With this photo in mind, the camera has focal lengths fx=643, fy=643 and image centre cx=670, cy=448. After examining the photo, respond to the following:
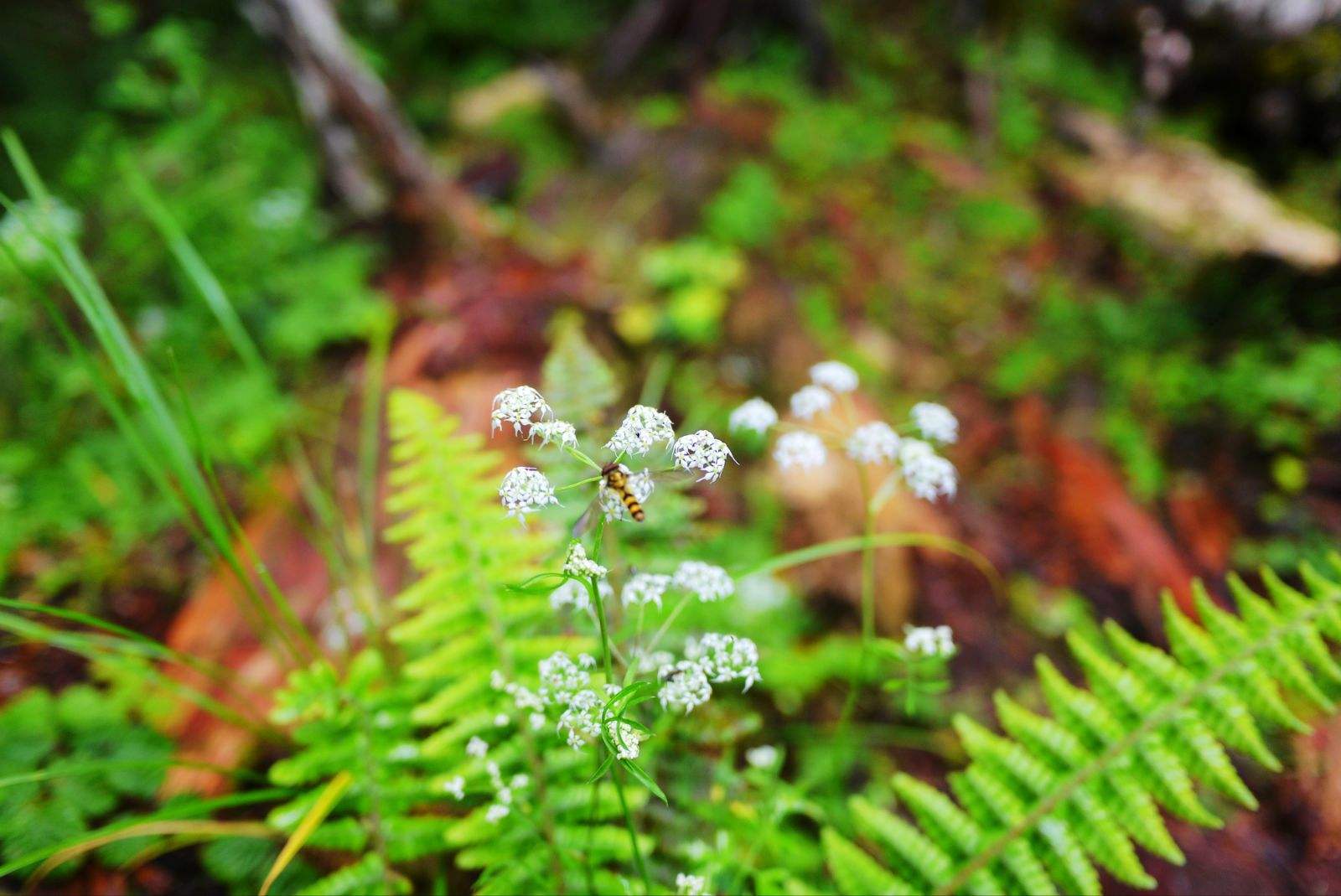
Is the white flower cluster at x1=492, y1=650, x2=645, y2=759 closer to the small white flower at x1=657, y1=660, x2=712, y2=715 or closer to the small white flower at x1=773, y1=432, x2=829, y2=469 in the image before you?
the small white flower at x1=657, y1=660, x2=712, y2=715

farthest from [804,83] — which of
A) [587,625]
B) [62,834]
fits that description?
[62,834]

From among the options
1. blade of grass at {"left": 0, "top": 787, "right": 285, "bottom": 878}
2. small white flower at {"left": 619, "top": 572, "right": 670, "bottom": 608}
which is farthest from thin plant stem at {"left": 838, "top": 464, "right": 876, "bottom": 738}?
blade of grass at {"left": 0, "top": 787, "right": 285, "bottom": 878}

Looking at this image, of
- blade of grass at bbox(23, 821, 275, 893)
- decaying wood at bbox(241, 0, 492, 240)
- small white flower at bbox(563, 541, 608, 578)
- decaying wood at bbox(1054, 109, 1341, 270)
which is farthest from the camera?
decaying wood at bbox(1054, 109, 1341, 270)

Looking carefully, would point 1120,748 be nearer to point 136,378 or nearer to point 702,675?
point 702,675

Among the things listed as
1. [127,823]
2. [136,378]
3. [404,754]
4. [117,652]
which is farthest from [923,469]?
[117,652]

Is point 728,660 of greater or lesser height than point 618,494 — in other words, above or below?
below

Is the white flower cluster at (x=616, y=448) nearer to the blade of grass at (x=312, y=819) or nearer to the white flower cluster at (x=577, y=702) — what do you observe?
the white flower cluster at (x=577, y=702)
